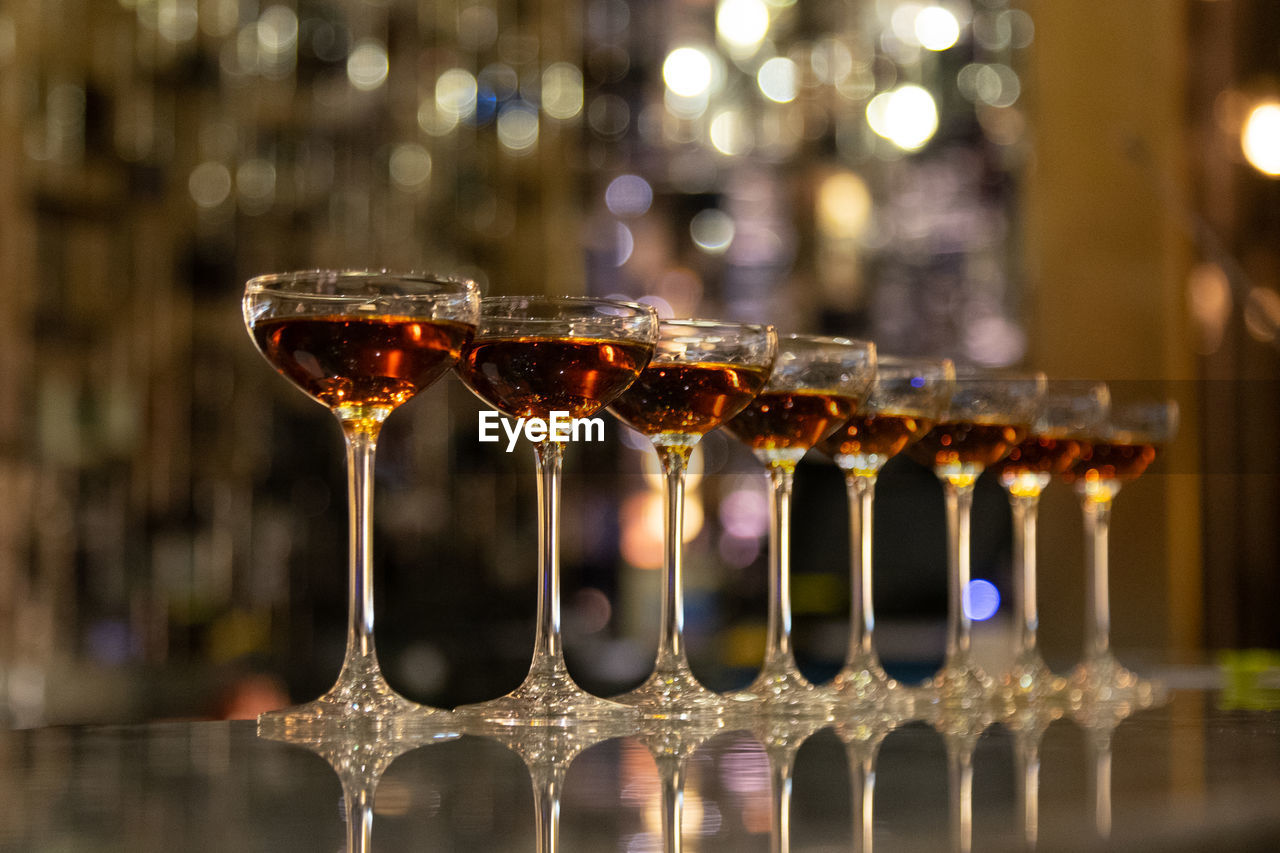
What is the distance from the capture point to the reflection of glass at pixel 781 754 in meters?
0.54

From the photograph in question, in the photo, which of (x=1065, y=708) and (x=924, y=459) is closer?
(x=1065, y=708)

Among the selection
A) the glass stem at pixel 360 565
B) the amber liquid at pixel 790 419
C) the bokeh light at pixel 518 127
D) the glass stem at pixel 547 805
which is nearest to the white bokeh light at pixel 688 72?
the bokeh light at pixel 518 127

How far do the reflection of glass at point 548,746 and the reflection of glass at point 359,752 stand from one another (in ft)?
0.11

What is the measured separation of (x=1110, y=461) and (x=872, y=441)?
0.34 meters

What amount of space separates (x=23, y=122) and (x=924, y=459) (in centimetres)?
282

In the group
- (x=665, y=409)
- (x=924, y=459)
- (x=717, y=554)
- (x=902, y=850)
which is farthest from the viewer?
(x=717, y=554)

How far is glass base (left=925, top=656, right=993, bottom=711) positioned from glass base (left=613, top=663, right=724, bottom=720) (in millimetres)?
216

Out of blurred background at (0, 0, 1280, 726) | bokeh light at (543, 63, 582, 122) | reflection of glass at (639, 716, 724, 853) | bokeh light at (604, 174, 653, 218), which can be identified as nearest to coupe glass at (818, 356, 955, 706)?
reflection of glass at (639, 716, 724, 853)

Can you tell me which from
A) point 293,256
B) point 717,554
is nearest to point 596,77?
point 293,256

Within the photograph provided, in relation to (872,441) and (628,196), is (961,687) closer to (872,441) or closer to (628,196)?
(872,441)

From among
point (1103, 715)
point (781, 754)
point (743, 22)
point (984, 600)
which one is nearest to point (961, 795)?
point (781, 754)

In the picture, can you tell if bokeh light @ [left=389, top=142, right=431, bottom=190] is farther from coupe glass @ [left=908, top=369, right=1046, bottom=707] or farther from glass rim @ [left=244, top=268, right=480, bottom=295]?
glass rim @ [left=244, top=268, right=480, bottom=295]

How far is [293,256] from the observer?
4.12m

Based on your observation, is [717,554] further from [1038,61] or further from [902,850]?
[902,850]
